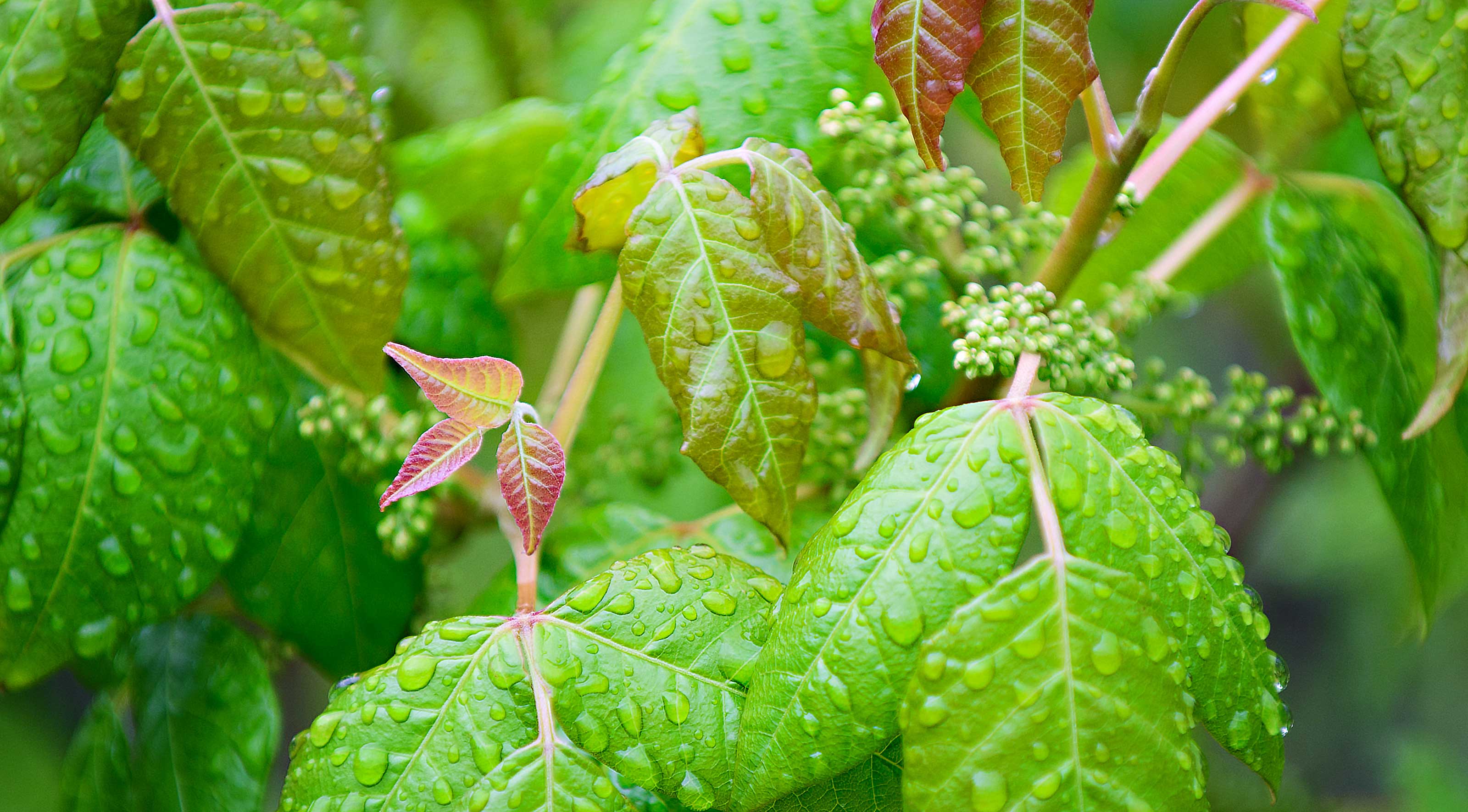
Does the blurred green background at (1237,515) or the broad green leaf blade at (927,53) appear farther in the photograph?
the blurred green background at (1237,515)

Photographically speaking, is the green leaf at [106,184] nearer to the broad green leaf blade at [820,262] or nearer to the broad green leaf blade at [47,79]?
the broad green leaf blade at [47,79]

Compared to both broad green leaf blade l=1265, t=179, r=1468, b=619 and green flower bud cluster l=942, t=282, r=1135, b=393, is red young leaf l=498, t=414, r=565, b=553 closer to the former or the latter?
green flower bud cluster l=942, t=282, r=1135, b=393

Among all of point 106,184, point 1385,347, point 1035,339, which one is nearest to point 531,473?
point 1035,339

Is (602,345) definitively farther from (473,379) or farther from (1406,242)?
(1406,242)

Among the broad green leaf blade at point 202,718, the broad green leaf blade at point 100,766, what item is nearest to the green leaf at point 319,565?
the broad green leaf blade at point 202,718

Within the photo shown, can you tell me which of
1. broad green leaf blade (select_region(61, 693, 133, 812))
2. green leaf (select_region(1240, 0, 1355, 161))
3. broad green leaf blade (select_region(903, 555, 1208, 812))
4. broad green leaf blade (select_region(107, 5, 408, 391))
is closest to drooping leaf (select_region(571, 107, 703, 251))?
broad green leaf blade (select_region(107, 5, 408, 391))

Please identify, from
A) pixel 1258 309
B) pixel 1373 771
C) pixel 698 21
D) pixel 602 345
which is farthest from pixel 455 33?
pixel 1373 771
